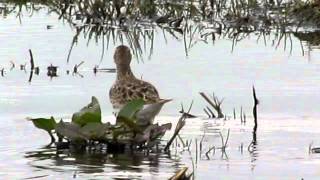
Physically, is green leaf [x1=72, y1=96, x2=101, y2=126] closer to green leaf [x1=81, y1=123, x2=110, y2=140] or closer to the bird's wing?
green leaf [x1=81, y1=123, x2=110, y2=140]

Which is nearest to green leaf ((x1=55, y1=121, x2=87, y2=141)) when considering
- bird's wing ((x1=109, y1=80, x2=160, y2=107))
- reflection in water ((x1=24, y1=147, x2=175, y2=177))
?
reflection in water ((x1=24, y1=147, x2=175, y2=177))

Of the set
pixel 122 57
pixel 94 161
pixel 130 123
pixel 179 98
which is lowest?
pixel 94 161

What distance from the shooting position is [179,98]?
1027cm

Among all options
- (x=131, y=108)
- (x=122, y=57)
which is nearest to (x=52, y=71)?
(x=122, y=57)

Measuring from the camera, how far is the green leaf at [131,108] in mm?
8336

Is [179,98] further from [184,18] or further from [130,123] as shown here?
[184,18]

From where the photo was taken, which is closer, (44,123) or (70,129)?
(70,129)

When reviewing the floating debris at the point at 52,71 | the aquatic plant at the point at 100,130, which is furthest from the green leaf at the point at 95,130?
the floating debris at the point at 52,71

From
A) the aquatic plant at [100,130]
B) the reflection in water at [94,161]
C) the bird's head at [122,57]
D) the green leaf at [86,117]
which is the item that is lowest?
the reflection in water at [94,161]

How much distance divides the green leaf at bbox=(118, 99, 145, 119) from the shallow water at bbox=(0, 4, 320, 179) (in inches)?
11.5

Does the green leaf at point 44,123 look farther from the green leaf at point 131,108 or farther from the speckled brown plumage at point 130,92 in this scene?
the speckled brown plumage at point 130,92

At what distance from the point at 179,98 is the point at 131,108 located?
191 centimetres

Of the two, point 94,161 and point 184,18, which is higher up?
point 184,18

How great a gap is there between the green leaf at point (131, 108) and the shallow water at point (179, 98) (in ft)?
0.95
